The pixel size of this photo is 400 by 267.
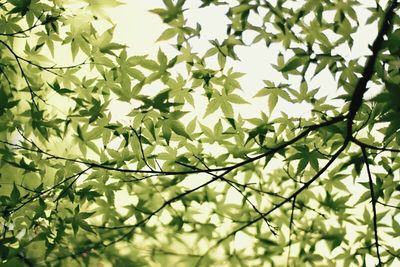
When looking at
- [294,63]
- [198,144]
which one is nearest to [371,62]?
[294,63]

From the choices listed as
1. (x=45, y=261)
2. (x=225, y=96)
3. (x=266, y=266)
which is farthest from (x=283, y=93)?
(x=45, y=261)

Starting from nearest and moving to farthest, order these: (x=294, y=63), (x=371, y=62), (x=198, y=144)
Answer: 1. (x=371, y=62)
2. (x=294, y=63)
3. (x=198, y=144)

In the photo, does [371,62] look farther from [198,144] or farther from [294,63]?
[198,144]

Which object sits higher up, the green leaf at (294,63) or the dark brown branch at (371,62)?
the green leaf at (294,63)

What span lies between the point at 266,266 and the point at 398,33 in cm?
110

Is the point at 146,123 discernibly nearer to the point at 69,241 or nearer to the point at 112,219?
the point at 112,219

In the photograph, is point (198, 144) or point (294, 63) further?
point (198, 144)

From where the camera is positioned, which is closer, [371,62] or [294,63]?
[371,62]

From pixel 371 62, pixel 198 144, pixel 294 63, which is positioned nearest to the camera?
pixel 371 62

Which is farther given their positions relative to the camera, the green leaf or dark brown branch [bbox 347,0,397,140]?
the green leaf

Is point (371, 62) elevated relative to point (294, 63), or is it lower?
lower

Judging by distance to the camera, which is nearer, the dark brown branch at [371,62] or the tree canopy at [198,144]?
the dark brown branch at [371,62]

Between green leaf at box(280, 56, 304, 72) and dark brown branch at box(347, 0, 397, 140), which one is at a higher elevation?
green leaf at box(280, 56, 304, 72)

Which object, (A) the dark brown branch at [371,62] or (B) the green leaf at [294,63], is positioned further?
(B) the green leaf at [294,63]
